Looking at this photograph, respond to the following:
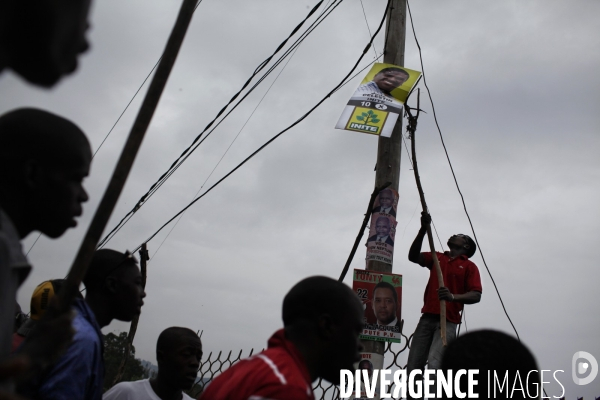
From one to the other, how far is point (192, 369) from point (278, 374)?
2.24 meters

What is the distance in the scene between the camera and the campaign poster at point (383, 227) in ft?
17.4

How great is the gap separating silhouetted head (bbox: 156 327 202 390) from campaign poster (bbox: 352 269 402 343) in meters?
1.63

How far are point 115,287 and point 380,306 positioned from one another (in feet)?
9.20

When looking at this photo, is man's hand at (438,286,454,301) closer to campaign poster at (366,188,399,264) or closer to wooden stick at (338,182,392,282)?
campaign poster at (366,188,399,264)

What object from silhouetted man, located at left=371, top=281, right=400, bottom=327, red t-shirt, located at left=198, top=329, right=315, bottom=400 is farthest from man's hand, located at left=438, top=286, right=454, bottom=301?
red t-shirt, located at left=198, top=329, right=315, bottom=400

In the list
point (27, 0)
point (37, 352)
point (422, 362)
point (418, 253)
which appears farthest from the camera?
point (418, 253)

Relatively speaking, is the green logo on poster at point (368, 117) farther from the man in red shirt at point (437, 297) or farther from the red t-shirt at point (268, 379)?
the red t-shirt at point (268, 379)

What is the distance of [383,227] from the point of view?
539 centimetres

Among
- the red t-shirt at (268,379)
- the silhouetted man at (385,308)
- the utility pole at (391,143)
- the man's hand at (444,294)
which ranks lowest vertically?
the red t-shirt at (268,379)

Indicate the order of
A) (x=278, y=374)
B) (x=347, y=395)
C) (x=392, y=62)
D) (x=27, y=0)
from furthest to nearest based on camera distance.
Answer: (x=392, y=62)
(x=347, y=395)
(x=278, y=374)
(x=27, y=0)

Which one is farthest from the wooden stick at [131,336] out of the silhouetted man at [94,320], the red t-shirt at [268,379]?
the red t-shirt at [268,379]

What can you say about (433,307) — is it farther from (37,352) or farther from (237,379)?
(37,352)

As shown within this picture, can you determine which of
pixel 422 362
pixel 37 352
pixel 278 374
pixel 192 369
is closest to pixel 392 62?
pixel 422 362

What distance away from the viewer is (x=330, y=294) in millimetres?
2350
